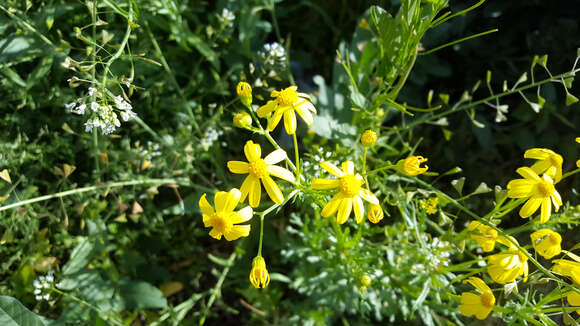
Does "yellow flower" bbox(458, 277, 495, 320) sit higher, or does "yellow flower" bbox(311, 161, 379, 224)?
"yellow flower" bbox(311, 161, 379, 224)

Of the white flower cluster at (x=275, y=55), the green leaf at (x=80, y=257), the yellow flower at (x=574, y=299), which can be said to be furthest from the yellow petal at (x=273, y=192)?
the green leaf at (x=80, y=257)

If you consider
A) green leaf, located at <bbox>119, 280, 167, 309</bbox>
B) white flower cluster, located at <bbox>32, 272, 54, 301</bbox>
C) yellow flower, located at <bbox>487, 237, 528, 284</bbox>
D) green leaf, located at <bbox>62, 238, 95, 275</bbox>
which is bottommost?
green leaf, located at <bbox>119, 280, 167, 309</bbox>

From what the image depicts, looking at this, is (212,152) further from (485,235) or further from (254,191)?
(485,235)

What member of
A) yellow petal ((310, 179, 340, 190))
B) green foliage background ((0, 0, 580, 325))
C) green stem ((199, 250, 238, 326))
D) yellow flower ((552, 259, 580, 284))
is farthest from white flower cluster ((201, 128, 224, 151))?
yellow flower ((552, 259, 580, 284))

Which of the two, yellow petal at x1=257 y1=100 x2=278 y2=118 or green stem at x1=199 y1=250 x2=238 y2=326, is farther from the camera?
green stem at x1=199 y1=250 x2=238 y2=326

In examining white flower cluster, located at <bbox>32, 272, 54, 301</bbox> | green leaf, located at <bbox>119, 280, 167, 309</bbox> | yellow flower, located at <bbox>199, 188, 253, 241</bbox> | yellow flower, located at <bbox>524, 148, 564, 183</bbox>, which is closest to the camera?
yellow flower, located at <bbox>199, 188, 253, 241</bbox>

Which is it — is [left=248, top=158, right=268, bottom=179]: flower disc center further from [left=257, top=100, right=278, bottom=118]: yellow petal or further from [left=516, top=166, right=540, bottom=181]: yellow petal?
[left=516, top=166, right=540, bottom=181]: yellow petal

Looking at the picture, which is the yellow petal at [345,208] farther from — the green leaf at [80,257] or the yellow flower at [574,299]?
the green leaf at [80,257]
